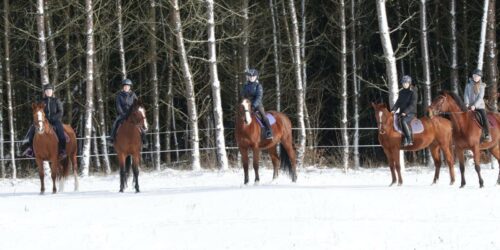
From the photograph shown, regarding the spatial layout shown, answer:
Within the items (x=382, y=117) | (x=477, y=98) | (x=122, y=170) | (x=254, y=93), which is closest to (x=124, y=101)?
(x=122, y=170)

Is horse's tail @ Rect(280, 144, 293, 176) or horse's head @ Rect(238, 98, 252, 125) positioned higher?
horse's head @ Rect(238, 98, 252, 125)

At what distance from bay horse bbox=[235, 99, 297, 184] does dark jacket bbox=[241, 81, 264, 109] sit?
0.25 m

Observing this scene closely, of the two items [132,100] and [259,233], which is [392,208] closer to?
[259,233]

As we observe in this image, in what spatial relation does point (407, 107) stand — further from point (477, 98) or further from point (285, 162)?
point (285, 162)

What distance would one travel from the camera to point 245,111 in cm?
1725

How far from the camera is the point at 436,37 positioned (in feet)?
115

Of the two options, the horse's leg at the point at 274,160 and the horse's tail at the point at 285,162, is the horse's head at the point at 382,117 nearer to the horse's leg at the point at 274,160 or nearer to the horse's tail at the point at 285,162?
Result: the horse's tail at the point at 285,162

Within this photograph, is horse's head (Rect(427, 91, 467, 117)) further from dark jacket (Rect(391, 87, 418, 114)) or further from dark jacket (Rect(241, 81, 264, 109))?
dark jacket (Rect(241, 81, 264, 109))

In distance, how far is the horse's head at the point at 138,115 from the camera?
674 inches

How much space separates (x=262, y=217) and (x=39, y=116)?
21.6 feet

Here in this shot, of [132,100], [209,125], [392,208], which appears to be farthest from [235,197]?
[209,125]

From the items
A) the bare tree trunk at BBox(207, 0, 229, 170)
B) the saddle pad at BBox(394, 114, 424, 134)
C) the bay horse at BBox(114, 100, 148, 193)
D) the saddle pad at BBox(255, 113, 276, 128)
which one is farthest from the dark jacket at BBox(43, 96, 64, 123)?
the saddle pad at BBox(394, 114, 424, 134)

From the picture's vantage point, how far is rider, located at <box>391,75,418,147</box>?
17203 millimetres

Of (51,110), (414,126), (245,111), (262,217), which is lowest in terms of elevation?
(262,217)
